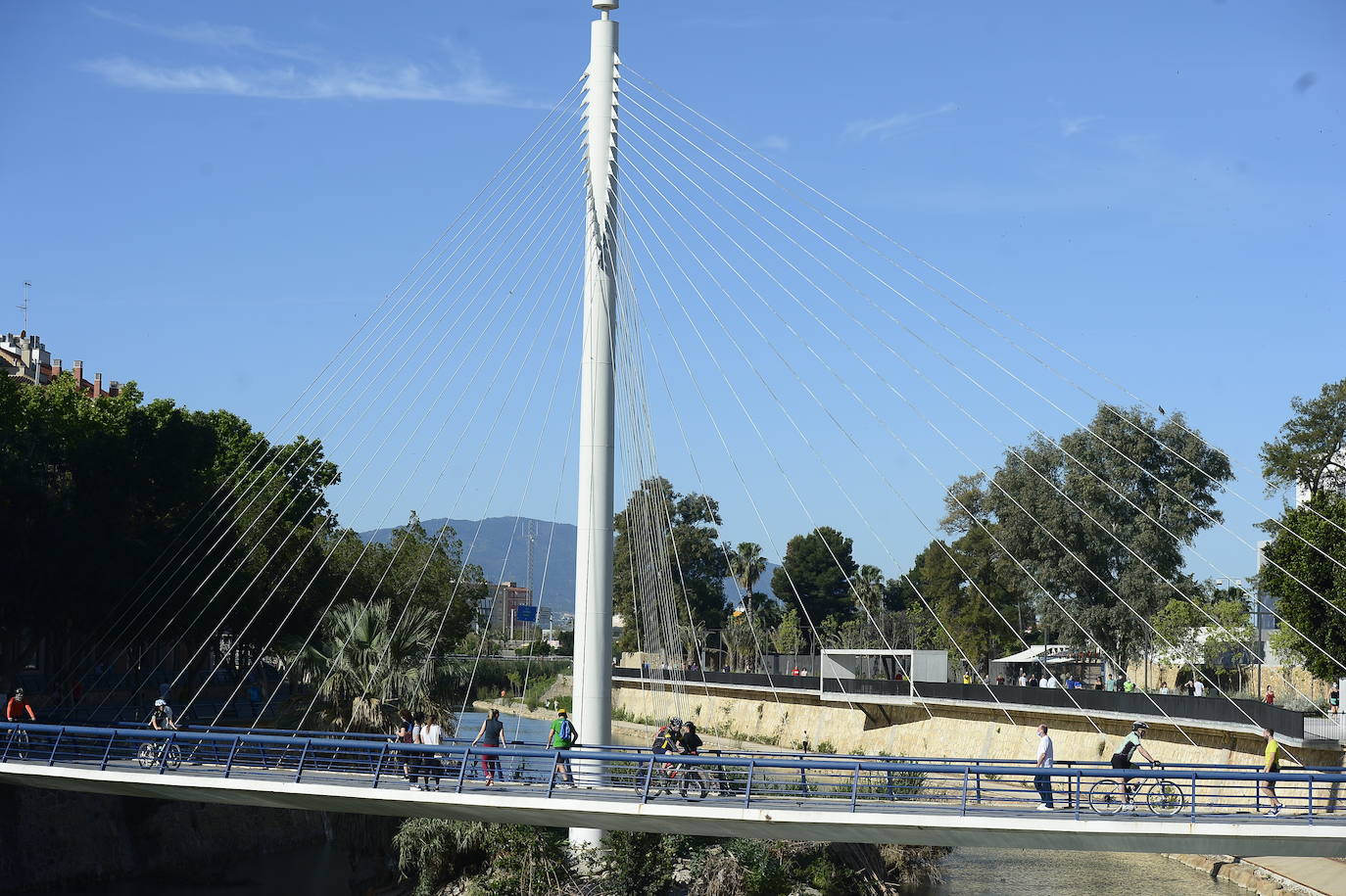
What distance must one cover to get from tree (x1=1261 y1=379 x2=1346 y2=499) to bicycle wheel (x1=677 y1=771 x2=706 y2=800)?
1508 inches

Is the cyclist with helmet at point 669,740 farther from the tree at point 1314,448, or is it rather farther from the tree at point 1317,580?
the tree at point 1314,448

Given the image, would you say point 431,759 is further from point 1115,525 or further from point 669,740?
point 1115,525

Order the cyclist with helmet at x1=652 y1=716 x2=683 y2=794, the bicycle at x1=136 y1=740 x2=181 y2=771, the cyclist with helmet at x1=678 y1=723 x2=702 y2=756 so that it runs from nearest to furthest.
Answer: the cyclist with helmet at x1=652 y1=716 x2=683 y2=794, the cyclist with helmet at x1=678 y1=723 x2=702 y2=756, the bicycle at x1=136 y1=740 x2=181 y2=771

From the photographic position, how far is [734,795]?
2116cm

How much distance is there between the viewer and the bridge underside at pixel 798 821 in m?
18.2

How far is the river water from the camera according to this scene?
3222cm

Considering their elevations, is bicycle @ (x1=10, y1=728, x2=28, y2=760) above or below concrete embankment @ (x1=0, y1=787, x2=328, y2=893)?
above

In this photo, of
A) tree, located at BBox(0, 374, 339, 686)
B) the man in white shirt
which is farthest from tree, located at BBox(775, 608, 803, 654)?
the man in white shirt

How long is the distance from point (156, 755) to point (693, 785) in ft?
34.8

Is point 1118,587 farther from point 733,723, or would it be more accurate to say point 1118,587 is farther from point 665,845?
point 665,845

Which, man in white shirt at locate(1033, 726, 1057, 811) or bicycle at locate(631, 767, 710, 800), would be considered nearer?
man in white shirt at locate(1033, 726, 1057, 811)

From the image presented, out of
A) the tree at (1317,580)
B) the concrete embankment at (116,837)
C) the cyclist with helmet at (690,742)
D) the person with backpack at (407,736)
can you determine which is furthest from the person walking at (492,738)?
the tree at (1317,580)

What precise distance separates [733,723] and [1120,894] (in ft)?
117

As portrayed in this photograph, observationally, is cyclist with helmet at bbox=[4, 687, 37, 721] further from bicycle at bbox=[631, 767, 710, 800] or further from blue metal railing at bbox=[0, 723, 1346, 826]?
bicycle at bbox=[631, 767, 710, 800]
